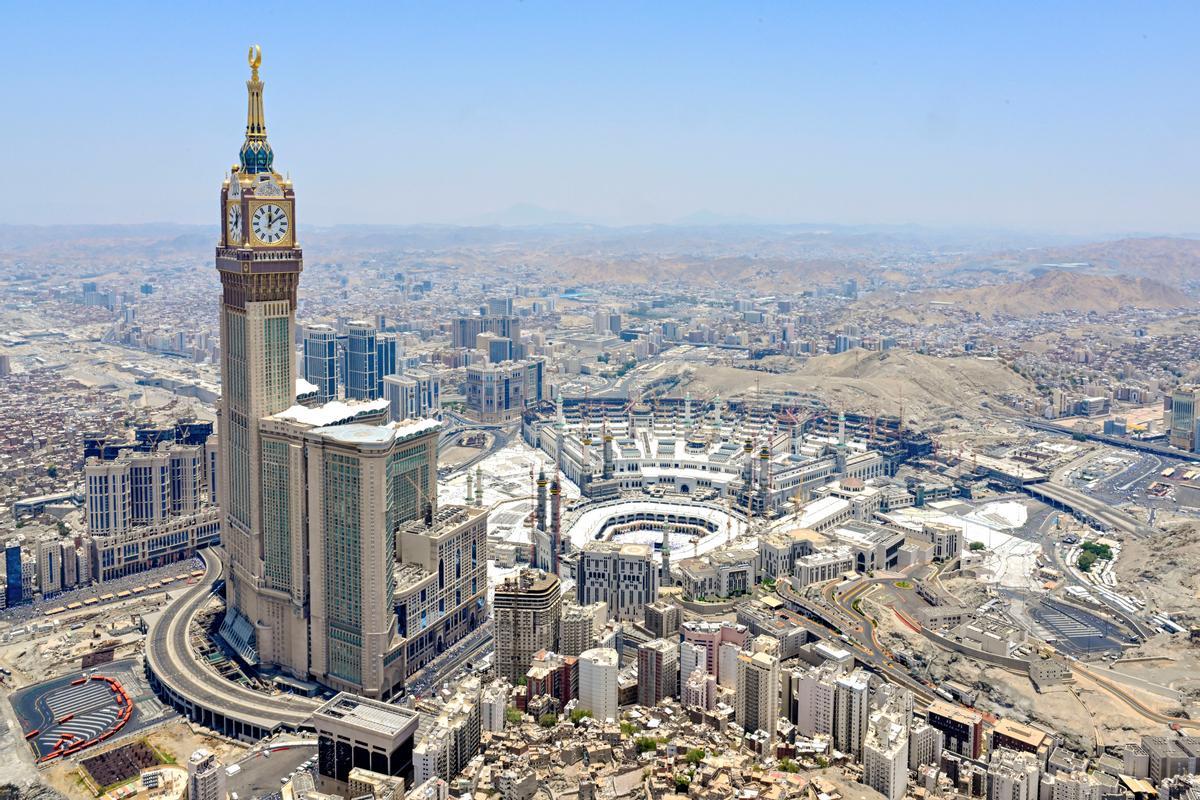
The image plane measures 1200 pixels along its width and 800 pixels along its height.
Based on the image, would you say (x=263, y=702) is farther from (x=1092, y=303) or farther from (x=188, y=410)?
(x=1092, y=303)

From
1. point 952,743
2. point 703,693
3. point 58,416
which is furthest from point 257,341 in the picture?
point 58,416

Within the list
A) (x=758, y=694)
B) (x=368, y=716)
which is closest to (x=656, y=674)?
(x=758, y=694)

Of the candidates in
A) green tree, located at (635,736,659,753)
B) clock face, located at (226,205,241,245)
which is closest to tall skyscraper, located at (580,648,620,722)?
green tree, located at (635,736,659,753)

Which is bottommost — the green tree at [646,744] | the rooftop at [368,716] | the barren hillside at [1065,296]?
the green tree at [646,744]

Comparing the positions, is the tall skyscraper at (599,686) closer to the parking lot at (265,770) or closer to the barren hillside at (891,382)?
the parking lot at (265,770)

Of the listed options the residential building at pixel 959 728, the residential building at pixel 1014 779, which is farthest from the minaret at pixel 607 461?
the residential building at pixel 1014 779
